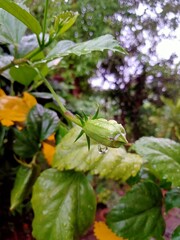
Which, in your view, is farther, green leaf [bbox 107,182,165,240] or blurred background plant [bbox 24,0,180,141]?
blurred background plant [bbox 24,0,180,141]

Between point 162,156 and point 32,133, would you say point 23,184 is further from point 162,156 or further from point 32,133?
point 162,156

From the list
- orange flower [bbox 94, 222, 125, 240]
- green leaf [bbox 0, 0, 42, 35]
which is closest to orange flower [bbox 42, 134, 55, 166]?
orange flower [bbox 94, 222, 125, 240]

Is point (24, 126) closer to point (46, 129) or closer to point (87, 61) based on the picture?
point (46, 129)

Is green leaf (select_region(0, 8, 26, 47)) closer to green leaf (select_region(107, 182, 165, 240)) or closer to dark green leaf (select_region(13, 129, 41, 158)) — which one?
dark green leaf (select_region(13, 129, 41, 158))

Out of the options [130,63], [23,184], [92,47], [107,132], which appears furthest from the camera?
[130,63]

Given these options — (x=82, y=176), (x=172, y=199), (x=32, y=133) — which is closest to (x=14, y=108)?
(x=32, y=133)

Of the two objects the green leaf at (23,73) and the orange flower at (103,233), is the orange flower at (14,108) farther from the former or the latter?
the orange flower at (103,233)

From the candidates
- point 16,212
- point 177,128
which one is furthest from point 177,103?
point 16,212
